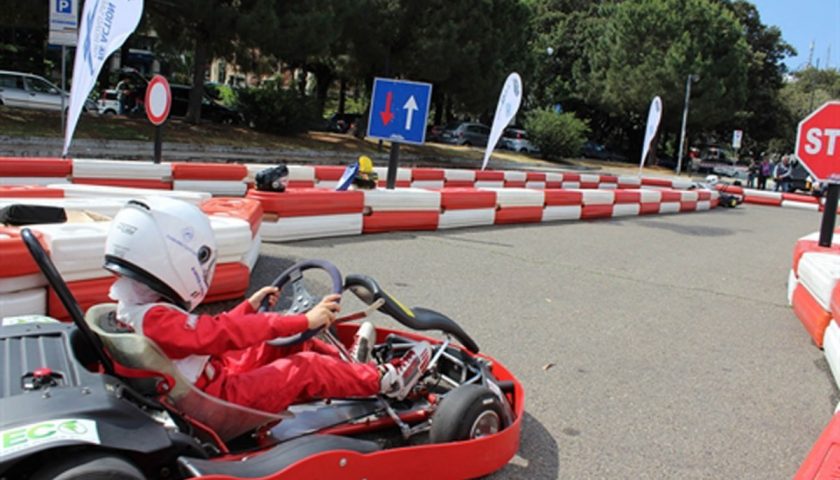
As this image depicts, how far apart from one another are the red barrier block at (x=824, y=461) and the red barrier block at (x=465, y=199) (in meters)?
6.99

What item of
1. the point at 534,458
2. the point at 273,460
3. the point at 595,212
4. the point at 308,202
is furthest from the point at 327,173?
the point at 273,460

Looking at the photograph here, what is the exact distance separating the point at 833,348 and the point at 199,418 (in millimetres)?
4056

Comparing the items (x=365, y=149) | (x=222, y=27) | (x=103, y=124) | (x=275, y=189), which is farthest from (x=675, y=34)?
(x=275, y=189)

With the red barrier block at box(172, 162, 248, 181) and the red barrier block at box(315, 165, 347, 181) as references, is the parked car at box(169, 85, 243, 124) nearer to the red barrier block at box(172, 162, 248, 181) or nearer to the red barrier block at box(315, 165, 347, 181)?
the red barrier block at box(315, 165, 347, 181)

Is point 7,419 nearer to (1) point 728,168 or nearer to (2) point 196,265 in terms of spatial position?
(2) point 196,265

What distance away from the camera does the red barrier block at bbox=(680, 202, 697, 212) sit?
52.5 feet

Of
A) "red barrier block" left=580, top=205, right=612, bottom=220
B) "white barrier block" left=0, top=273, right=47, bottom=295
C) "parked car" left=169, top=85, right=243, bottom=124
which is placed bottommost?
"white barrier block" left=0, top=273, right=47, bottom=295

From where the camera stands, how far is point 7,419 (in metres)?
1.98

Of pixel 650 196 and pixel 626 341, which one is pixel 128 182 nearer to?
pixel 626 341

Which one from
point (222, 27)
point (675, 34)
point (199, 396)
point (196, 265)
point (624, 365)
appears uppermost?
point (675, 34)

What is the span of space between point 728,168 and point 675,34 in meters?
8.81

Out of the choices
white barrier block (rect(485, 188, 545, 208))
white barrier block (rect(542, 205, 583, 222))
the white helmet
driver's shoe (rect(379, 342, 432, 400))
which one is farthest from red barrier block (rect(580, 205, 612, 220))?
the white helmet

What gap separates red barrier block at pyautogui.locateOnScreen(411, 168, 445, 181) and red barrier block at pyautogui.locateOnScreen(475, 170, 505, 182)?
1508mm

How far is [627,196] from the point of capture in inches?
544
